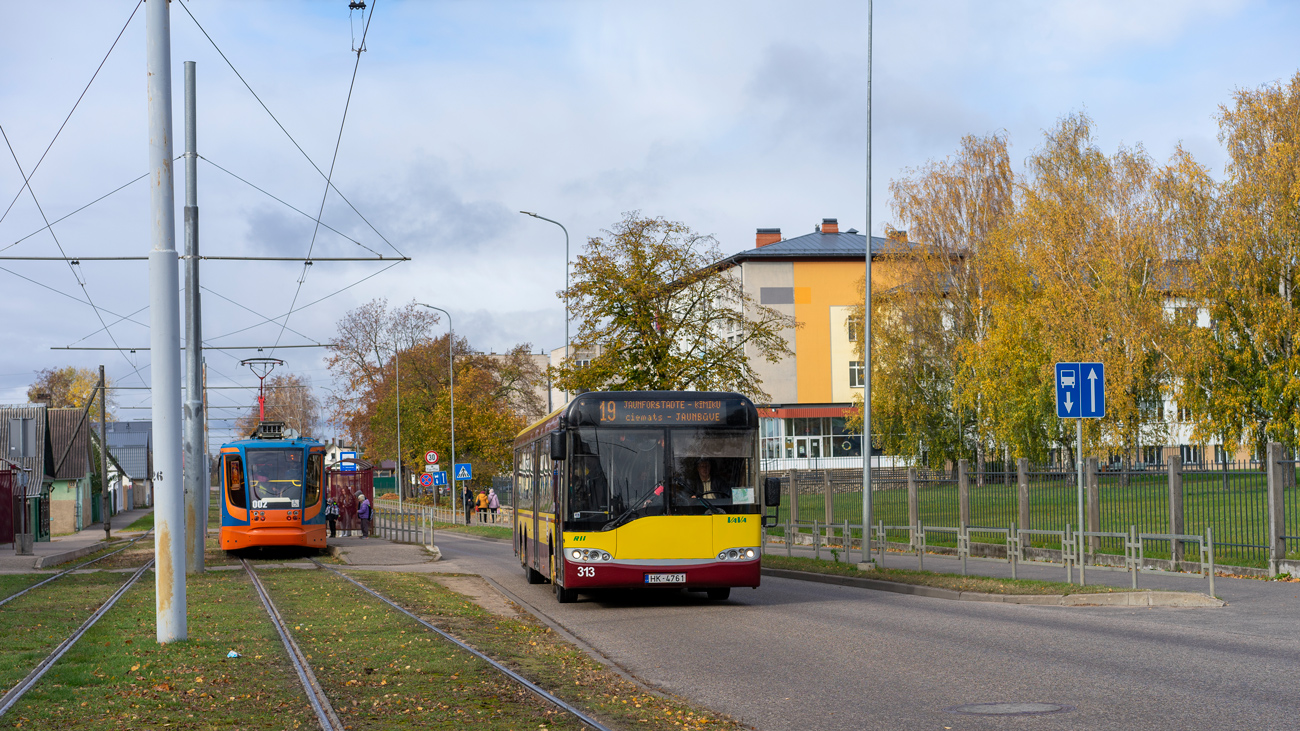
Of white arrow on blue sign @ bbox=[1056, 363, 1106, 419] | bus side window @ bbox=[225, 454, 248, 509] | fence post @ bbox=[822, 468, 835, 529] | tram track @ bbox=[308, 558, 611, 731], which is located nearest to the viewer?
tram track @ bbox=[308, 558, 611, 731]

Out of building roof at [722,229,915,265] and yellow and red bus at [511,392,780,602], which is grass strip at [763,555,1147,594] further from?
building roof at [722,229,915,265]

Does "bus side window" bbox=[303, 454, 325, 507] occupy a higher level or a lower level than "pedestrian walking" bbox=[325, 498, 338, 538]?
higher

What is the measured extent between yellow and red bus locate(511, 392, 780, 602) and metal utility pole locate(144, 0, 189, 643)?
212 inches

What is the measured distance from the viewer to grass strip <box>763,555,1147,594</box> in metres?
15.8

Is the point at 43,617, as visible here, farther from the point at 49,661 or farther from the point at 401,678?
the point at 401,678

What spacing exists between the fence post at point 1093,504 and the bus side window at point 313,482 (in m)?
18.3

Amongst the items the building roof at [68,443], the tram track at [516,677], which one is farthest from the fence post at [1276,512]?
the building roof at [68,443]

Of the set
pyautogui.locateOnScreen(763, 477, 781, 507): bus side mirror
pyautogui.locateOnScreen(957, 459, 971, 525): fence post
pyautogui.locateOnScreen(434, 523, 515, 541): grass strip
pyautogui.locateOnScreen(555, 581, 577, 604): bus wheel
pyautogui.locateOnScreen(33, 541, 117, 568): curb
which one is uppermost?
pyautogui.locateOnScreen(763, 477, 781, 507): bus side mirror

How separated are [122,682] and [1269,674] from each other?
29.0ft

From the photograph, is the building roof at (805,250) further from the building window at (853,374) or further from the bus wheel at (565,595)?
the bus wheel at (565,595)

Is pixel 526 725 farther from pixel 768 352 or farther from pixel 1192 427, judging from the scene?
pixel 1192 427

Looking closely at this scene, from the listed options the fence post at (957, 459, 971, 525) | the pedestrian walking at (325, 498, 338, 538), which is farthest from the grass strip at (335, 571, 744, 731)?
the pedestrian walking at (325, 498, 338, 538)

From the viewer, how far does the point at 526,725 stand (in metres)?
7.66

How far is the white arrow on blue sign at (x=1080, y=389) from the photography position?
16297 mm
